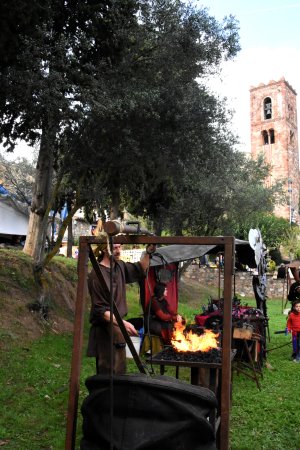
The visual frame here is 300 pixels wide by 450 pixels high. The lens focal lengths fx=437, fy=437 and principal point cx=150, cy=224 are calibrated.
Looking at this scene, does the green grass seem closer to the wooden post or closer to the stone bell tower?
the wooden post

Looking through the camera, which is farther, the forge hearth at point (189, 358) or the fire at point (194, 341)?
the fire at point (194, 341)

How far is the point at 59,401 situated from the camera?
6320 millimetres

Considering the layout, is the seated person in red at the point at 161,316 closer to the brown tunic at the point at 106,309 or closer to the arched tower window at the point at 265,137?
the brown tunic at the point at 106,309

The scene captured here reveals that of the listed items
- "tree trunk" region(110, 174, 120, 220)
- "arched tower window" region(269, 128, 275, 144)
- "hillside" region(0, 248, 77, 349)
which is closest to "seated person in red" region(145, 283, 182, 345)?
"hillside" region(0, 248, 77, 349)

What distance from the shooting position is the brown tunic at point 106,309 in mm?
4523

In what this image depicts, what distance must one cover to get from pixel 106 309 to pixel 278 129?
65524mm

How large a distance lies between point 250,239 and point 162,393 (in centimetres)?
670

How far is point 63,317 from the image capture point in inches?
438

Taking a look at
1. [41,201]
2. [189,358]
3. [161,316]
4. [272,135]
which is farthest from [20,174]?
[272,135]

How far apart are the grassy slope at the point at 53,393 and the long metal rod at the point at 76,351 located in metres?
1.83

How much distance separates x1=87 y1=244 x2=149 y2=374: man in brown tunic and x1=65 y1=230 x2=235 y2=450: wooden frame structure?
1.00 meters

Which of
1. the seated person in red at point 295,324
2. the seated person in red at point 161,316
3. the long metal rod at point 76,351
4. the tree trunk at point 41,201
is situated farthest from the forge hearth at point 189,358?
the tree trunk at point 41,201

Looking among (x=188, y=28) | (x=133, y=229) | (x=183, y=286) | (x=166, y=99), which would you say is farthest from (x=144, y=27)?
(x=183, y=286)

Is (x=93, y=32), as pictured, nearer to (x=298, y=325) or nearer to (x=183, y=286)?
(x=298, y=325)
